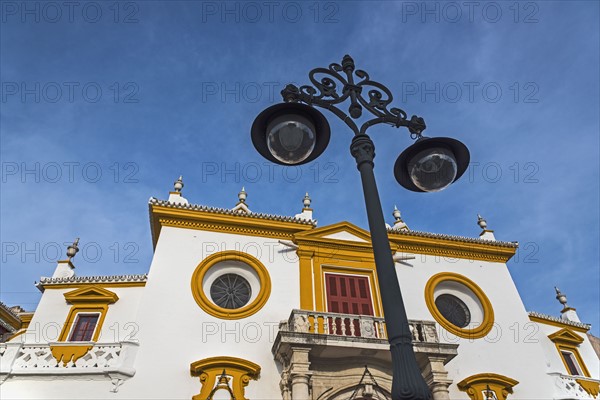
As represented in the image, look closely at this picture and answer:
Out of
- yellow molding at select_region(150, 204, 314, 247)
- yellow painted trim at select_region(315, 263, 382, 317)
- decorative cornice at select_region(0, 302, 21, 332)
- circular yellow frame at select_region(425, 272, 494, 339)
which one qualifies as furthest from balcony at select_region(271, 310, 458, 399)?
decorative cornice at select_region(0, 302, 21, 332)

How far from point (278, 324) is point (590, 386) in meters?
11.3

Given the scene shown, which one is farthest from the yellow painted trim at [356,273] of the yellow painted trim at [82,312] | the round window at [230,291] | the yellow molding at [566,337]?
the yellow molding at [566,337]

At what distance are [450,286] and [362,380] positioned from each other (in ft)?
19.1

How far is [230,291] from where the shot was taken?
44.9 ft

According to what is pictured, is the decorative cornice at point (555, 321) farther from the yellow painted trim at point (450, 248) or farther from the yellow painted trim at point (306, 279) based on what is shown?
the yellow painted trim at point (306, 279)

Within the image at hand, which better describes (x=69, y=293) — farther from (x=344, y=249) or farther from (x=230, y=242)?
(x=344, y=249)

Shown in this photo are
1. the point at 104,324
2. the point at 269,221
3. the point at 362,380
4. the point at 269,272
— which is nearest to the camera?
the point at 362,380

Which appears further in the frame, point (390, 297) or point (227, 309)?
point (227, 309)

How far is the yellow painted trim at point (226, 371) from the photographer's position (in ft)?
36.9

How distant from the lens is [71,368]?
35.9ft

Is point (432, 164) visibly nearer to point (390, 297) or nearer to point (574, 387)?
point (390, 297)

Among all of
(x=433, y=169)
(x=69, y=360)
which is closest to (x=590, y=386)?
(x=433, y=169)

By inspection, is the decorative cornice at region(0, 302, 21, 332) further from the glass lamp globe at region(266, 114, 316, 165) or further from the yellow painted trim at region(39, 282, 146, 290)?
the glass lamp globe at region(266, 114, 316, 165)

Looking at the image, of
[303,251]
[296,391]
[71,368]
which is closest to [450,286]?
[303,251]
